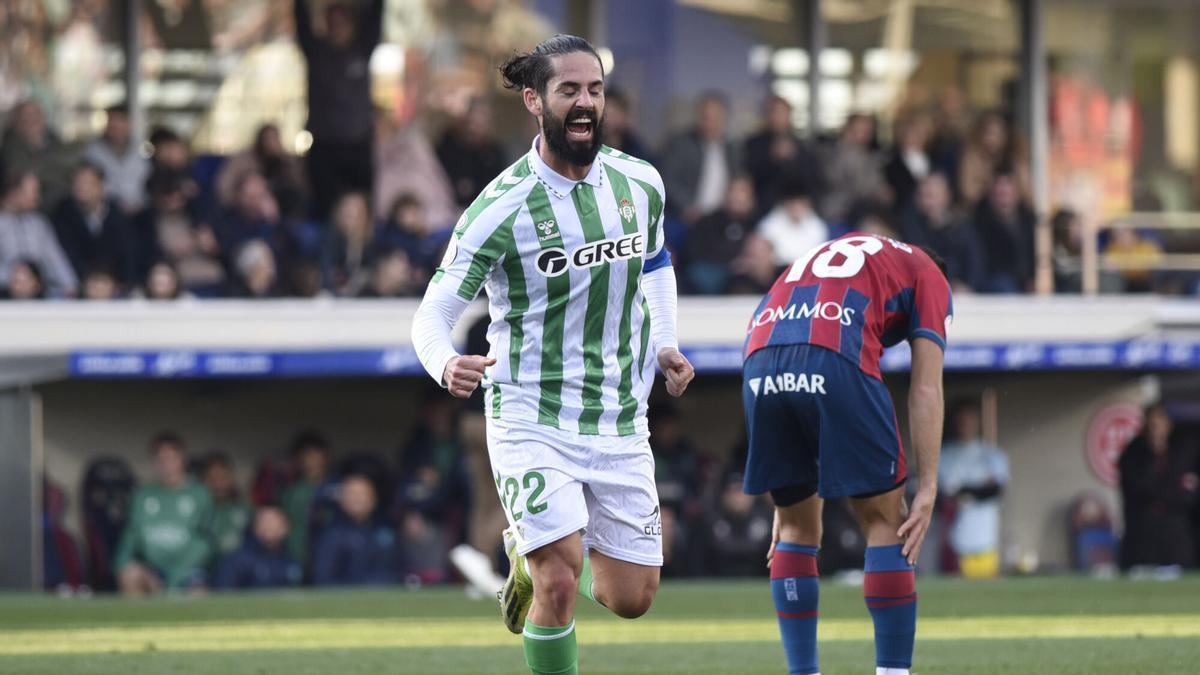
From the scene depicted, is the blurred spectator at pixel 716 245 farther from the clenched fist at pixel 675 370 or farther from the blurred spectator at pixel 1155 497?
the clenched fist at pixel 675 370

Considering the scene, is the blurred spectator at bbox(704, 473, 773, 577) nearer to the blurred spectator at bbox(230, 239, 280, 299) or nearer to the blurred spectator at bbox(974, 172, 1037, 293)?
the blurred spectator at bbox(974, 172, 1037, 293)

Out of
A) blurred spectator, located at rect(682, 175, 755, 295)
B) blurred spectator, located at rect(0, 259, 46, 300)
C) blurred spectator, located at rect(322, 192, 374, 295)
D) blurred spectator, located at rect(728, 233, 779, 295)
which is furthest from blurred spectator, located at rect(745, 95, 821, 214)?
blurred spectator, located at rect(0, 259, 46, 300)

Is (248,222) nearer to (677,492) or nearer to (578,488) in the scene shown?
(677,492)

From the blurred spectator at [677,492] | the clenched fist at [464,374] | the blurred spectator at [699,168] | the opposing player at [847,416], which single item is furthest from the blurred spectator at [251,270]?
the clenched fist at [464,374]

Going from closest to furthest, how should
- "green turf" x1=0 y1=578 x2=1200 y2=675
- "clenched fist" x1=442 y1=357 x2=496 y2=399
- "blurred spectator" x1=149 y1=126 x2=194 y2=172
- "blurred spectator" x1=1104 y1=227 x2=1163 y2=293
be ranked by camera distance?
1. "clenched fist" x1=442 y1=357 x2=496 y2=399
2. "green turf" x1=0 y1=578 x2=1200 y2=675
3. "blurred spectator" x1=149 y1=126 x2=194 y2=172
4. "blurred spectator" x1=1104 y1=227 x2=1163 y2=293

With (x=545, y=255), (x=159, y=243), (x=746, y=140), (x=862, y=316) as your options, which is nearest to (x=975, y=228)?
(x=746, y=140)

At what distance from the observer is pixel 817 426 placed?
6.92 meters

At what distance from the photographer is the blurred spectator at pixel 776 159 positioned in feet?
56.9

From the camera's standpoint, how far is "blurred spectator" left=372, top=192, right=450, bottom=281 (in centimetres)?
1619

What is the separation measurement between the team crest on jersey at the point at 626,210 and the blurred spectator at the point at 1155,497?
11.3m

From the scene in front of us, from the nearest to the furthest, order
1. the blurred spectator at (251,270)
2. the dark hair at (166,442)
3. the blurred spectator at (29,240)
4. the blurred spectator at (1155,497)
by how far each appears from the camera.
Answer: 1. the dark hair at (166,442)
2. the blurred spectator at (29,240)
3. the blurred spectator at (251,270)
4. the blurred spectator at (1155,497)

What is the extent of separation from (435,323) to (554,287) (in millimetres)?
377

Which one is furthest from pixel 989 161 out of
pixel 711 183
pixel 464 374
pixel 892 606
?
pixel 464 374

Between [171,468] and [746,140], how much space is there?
223 inches
